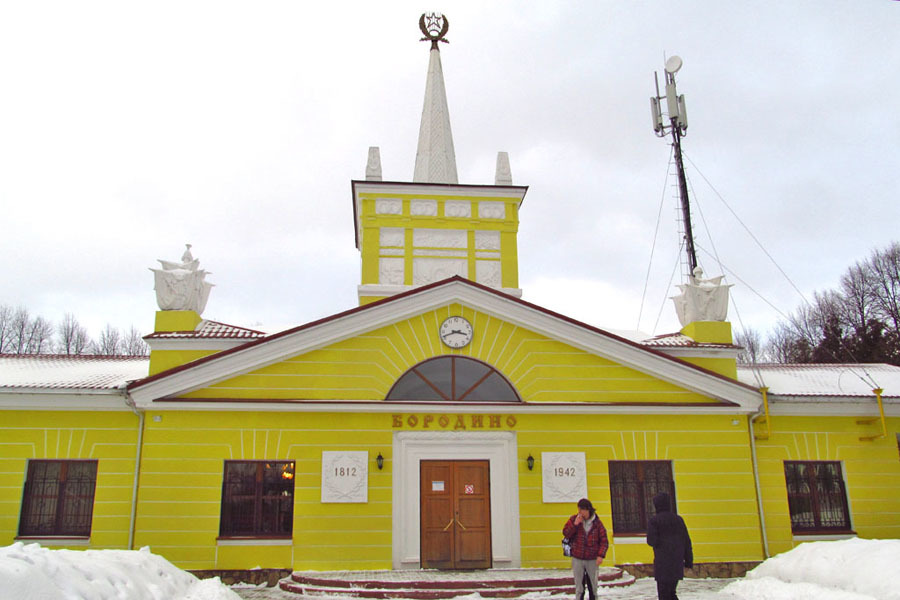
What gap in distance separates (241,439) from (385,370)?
121 inches

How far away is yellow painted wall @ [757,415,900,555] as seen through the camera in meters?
15.0

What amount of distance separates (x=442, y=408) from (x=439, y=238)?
683 cm

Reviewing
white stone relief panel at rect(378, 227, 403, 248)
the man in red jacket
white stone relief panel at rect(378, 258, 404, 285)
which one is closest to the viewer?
the man in red jacket

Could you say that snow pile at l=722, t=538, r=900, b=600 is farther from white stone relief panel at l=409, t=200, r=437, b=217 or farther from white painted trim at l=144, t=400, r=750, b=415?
white stone relief panel at l=409, t=200, r=437, b=217

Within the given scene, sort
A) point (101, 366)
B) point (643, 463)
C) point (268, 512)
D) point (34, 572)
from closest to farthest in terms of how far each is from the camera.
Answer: point (34, 572) → point (268, 512) → point (643, 463) → point (101, 366)

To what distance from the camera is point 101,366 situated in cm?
1678

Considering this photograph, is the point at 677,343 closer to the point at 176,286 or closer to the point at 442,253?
the point at 442,253

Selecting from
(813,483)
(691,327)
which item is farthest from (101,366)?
(813,483)

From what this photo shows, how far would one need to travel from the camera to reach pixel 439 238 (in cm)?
1986

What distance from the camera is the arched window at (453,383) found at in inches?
571

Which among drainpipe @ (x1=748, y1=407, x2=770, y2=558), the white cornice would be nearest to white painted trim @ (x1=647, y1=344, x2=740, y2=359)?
drainpipe @ (x1=748, y1=407, x2=770, y2=558)

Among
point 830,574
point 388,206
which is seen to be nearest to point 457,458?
point 830,574

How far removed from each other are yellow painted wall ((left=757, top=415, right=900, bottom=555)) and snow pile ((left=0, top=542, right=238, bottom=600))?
10.9 meters

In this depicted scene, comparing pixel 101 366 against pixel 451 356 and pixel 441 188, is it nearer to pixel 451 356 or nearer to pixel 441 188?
pixel 451 356
